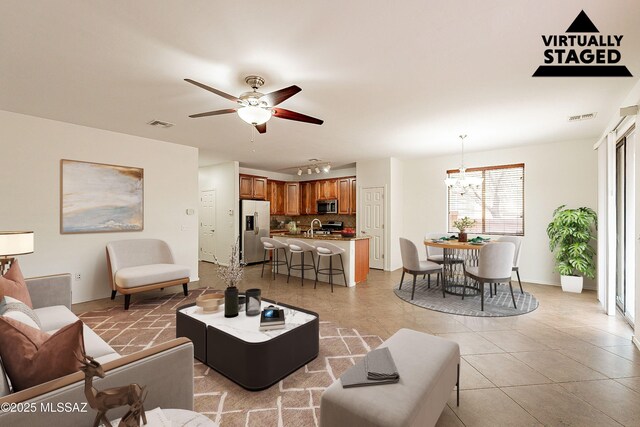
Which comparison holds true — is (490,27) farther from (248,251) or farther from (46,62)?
(248,251)

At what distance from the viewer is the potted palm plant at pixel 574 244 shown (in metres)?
4.52

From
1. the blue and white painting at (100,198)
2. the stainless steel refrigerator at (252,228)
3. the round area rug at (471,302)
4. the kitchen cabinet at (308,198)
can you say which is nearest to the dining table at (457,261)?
the round area rug at (471,302)

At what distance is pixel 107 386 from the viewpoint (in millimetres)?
1119

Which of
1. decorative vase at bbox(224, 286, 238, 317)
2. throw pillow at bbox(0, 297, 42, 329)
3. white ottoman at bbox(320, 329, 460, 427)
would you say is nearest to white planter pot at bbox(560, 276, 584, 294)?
white ottoman at bbox(320, 329, 460, 427)

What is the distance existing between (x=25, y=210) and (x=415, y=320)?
209 inches

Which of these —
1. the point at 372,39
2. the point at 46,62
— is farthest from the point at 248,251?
the point at 372,39

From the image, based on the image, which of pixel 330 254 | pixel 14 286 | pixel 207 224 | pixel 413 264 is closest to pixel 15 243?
pixel 14 286

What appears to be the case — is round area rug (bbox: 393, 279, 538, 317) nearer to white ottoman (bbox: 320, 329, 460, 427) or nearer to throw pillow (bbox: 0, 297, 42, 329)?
white ottoman (bbox: 320, 329, 460, 427)

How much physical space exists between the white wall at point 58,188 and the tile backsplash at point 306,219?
373 centimetres

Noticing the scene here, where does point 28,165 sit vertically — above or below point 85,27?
below

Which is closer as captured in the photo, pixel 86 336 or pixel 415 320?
pixel 86 336

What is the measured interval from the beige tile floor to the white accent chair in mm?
545

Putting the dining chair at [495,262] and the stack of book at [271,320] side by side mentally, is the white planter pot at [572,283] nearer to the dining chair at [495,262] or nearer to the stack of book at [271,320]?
the dining chair at [495,262]

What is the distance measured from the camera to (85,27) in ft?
6.45
